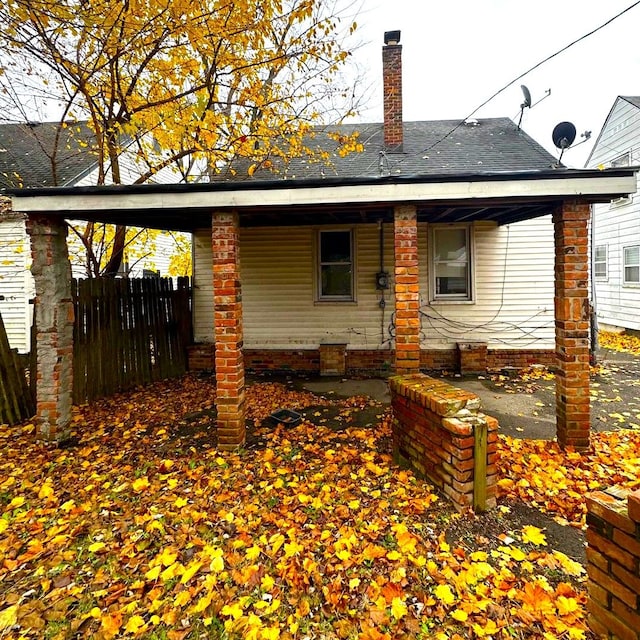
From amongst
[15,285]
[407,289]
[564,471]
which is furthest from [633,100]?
[15,285]

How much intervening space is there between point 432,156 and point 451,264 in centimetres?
271

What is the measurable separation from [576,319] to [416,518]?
2.75 metres

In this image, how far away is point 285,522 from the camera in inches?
116

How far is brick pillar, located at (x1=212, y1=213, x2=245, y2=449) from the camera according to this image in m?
4.15

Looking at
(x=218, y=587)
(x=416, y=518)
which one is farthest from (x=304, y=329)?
(x=218, y=587)

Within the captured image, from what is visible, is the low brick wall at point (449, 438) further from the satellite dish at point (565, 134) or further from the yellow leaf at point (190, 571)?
the satellite dish at point (565, 134)

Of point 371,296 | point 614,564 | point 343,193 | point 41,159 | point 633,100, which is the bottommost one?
point 614,564

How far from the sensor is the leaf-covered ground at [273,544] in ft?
6.88

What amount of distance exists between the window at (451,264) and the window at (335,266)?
178cm

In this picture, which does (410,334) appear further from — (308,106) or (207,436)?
(308,106)

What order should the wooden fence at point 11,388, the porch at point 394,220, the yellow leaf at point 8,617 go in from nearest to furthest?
the yellow leaf at point 8,617
the porch at point 394,220
the wooden fence at point 11,388

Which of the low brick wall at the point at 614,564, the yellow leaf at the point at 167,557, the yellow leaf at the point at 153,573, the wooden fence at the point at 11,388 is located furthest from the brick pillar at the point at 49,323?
the low brick wall at the point at 614,564

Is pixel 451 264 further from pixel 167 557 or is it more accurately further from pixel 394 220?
pixel 167 557

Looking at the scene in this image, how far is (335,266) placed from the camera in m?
8.10
